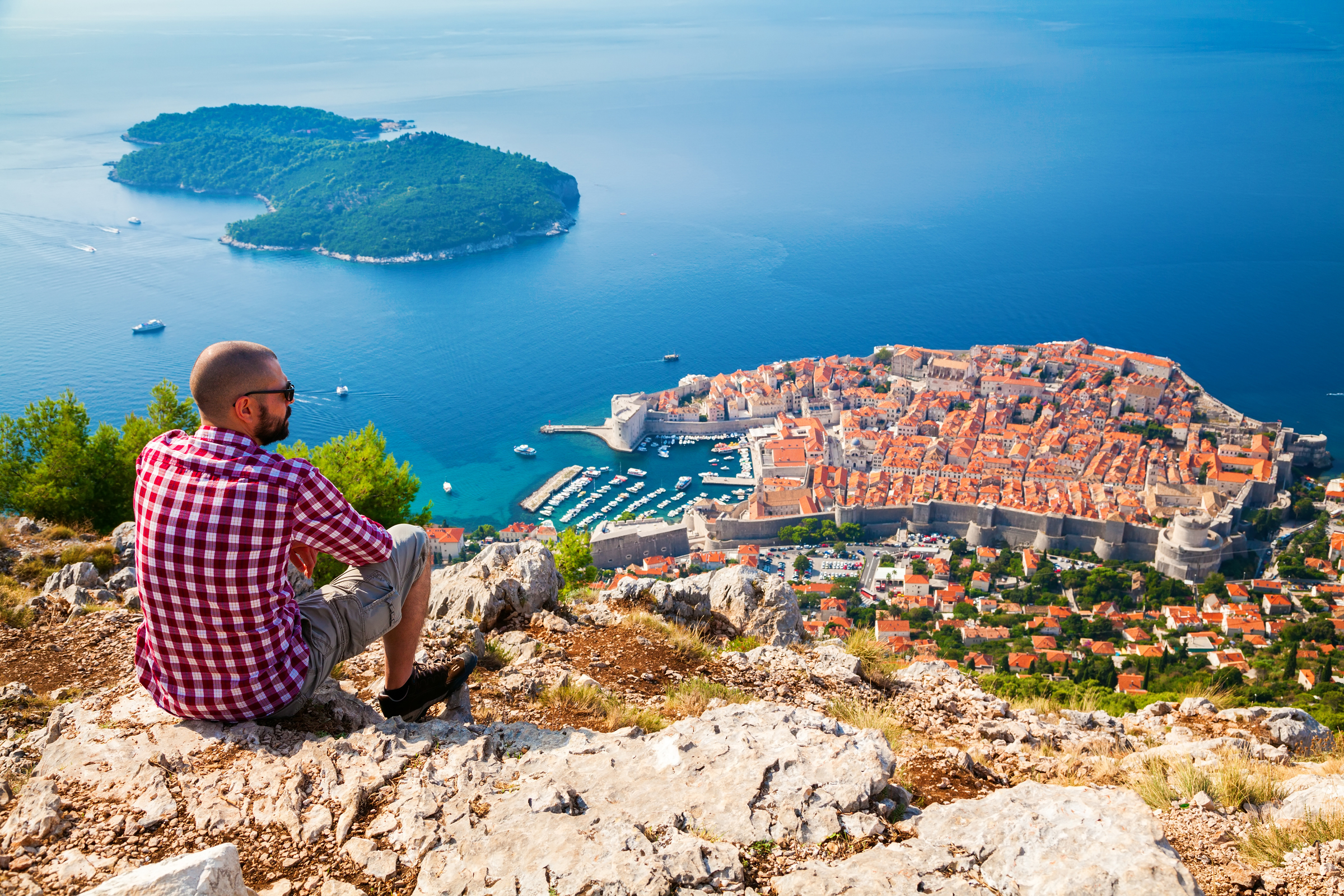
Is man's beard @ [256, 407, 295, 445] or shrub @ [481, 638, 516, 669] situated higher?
man's beard @ [256, 407, 295, 445]

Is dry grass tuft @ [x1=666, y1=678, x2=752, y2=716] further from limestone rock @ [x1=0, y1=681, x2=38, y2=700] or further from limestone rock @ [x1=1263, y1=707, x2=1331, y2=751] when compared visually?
limestone rock @ [x1=1263, y1=707, x2=1331, y2=751]

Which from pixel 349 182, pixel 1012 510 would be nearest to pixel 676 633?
pixel 1012 510

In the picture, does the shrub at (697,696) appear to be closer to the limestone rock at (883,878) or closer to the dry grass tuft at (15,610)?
the limestone rock at (883,878)

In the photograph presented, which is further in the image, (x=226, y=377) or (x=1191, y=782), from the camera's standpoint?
(x=1191, y=782)

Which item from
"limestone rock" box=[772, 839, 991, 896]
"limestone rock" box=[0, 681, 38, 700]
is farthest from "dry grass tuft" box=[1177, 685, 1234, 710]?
"limestone rock" box=[0, 681, 38, 700]

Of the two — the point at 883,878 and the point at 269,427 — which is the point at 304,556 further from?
the point at 883,878
